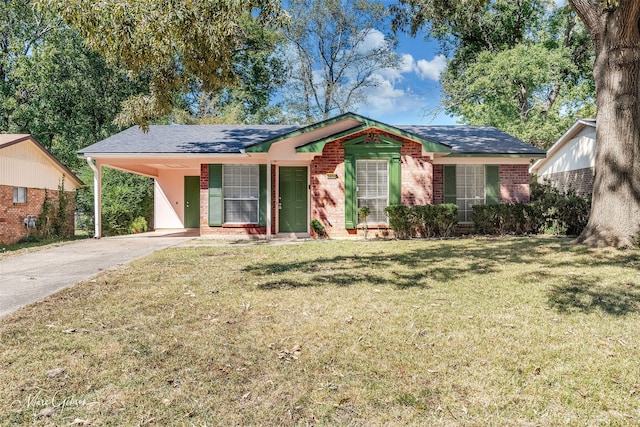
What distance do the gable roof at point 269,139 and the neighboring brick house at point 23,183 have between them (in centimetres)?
283

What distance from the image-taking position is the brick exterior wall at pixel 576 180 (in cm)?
1559

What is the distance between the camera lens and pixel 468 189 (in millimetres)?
13047

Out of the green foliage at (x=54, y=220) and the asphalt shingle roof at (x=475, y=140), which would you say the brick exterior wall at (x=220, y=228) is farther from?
the green foliage at (x=54, y=220)

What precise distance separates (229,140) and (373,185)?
5563 millimetres

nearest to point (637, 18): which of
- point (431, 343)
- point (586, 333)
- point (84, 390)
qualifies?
point (586, 333)

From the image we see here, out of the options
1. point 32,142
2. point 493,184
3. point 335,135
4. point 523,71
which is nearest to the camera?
point 335,135

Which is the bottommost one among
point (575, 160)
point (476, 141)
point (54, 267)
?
point (54, 267)

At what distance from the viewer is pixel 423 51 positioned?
30547 mm

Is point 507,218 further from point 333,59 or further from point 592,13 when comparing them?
point 333,59

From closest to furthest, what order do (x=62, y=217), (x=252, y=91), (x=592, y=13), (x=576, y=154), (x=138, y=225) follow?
(x=592, y=13)
(x=62, y=217)
(x=138, y=225)
(x=576, y=154)
(x=252, y=91)

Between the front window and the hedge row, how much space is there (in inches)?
47.5

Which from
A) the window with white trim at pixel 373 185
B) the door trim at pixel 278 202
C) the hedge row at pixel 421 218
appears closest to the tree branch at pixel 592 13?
the hedge row at pixel 421 218

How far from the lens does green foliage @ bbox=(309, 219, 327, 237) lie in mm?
12195

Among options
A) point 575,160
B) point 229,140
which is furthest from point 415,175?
point 575,160
